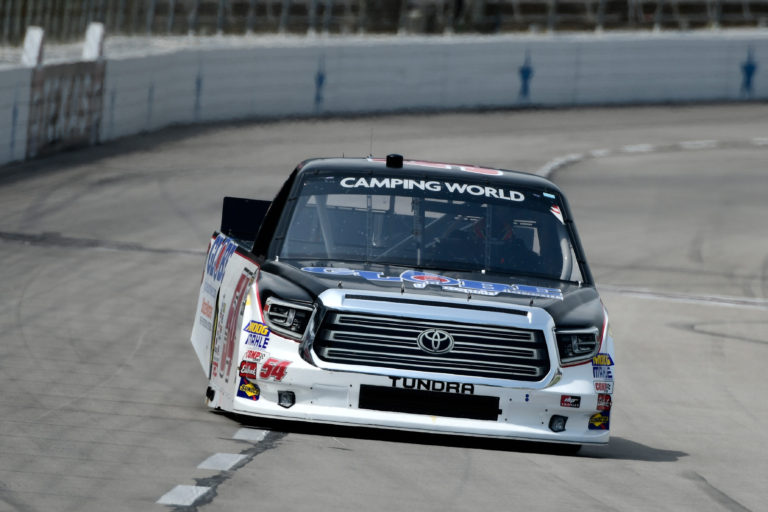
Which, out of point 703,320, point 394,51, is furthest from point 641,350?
point 394,51

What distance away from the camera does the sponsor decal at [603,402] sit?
25.9 ft

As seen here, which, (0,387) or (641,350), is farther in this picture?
(641,350)

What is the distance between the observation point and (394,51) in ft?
106

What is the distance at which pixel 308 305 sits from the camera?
7.72m

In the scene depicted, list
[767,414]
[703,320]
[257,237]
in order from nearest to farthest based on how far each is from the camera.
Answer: [257,237]
[767,414]
[703,320]

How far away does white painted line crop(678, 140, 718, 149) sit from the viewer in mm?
28995

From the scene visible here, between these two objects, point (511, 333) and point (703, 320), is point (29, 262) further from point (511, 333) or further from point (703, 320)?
point (511, 333)

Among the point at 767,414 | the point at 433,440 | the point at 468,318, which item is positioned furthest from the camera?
the point at 767,414

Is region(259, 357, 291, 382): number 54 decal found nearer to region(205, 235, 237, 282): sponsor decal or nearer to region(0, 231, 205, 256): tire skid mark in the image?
region(205, 235, 237, 282): sponsor decal

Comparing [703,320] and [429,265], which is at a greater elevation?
[429,265]

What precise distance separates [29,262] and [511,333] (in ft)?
26.7

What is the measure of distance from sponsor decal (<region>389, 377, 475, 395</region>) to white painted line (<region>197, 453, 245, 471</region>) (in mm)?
834

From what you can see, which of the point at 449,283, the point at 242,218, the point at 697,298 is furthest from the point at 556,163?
the point at 449,283

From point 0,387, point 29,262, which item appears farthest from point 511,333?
point 29,262
